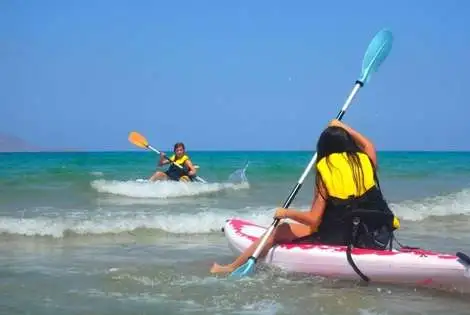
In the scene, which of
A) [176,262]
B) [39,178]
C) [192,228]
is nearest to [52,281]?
[176,262]

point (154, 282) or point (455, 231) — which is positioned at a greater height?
point (154, 282)

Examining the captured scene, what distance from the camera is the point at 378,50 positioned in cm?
605

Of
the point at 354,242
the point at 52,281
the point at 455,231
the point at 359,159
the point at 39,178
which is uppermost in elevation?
the point at 359,159

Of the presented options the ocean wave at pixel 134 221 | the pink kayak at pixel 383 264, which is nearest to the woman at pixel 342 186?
the pink kayak at pixel 383 264

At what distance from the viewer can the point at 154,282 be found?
4574 millimetres

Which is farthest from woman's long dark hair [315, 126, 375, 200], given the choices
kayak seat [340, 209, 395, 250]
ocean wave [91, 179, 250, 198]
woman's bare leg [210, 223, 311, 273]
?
ocean wave [91, 179, 250, 198]

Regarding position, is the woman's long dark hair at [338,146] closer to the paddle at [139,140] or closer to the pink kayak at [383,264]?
the pink kayak at [383,264]

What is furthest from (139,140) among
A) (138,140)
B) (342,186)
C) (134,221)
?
(342,186)

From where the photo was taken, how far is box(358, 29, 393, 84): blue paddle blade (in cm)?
599

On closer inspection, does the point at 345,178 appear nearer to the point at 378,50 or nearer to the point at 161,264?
the point at 161,264

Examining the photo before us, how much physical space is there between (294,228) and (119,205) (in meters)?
6.75

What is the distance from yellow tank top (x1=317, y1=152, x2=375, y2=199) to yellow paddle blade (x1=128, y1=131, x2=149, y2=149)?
10.1 meters

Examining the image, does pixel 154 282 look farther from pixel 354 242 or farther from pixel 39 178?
pixel 39 178

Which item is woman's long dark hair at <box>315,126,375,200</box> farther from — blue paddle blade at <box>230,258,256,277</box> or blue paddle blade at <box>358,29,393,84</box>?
blue paddle blade at <box>358,29,393,84</box>
